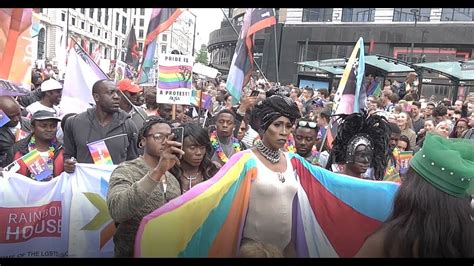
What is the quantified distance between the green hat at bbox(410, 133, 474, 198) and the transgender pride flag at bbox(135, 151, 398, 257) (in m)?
0.68

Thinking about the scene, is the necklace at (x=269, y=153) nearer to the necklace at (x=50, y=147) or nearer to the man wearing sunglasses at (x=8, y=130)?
the necklace at (x=50, y=147)

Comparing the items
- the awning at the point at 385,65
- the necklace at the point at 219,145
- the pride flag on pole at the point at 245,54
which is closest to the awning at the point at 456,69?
the awning at the point at 385,65

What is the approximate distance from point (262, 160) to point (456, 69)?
1218cm

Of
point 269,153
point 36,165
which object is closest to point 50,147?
point 36,165

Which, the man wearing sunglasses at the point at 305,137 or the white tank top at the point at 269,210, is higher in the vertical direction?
the man wearing sunglasses at the point at 305,137

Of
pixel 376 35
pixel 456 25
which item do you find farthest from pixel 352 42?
pixel 456 25

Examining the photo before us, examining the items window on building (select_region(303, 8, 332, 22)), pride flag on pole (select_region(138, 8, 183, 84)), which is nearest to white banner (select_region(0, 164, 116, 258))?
pride flag on pole (select_region(138, 8, 183, 84))

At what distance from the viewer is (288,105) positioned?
2.89 m

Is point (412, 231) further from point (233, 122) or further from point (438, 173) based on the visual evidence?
point (233, 122)

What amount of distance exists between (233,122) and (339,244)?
2.53 m

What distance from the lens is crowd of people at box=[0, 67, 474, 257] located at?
5.65 ft

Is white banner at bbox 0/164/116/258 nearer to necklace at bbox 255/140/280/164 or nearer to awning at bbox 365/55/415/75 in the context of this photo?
necklace at bbox 255/140/280/164

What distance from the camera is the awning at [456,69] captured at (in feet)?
40.4

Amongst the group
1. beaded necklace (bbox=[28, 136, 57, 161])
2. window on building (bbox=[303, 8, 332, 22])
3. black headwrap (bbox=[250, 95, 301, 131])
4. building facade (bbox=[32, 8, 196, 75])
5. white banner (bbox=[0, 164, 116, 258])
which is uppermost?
window on building (bbox=[303, 8, 332, 22])
